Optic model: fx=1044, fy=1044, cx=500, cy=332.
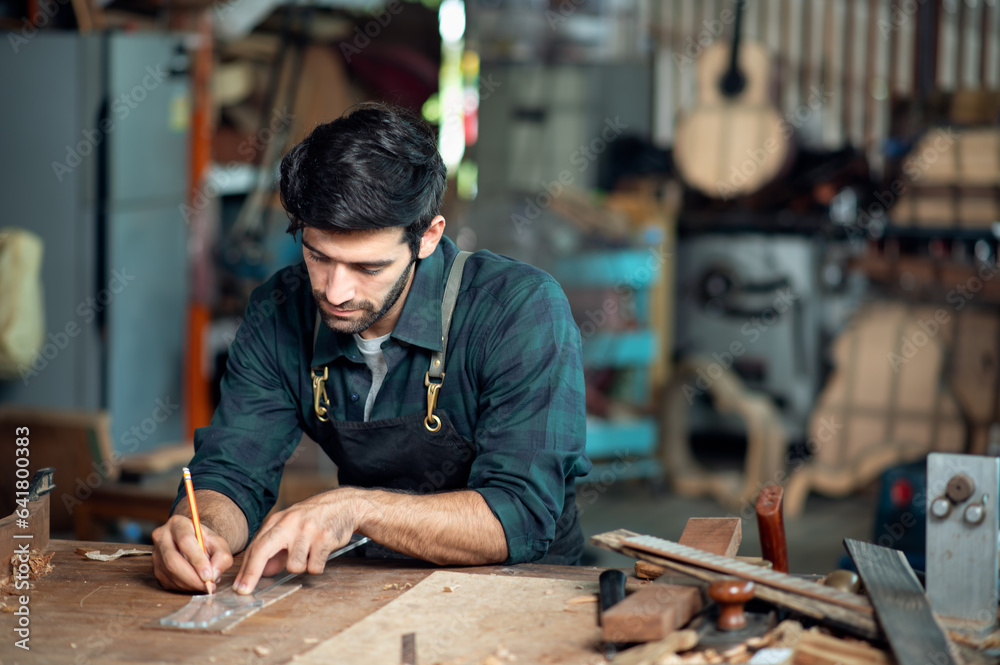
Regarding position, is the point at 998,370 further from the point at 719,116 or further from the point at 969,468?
the point at 969,468

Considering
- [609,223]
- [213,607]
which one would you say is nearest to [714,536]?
[213,607]

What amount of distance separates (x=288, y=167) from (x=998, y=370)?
12.5ft

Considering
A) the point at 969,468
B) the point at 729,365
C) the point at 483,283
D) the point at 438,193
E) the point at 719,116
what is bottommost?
the point at 729,365

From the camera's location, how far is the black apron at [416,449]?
6.72 feet

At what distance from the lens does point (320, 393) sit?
210 cm

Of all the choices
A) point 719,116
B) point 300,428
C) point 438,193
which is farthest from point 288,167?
point 719,116

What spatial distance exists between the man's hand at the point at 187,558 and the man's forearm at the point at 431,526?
24cm

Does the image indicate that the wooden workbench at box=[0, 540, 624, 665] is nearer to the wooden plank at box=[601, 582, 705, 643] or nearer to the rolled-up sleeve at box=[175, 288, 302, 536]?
the wooden plank at box=[601, 582, 705, 643]

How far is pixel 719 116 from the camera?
5.18 meters

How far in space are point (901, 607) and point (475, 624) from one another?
60 cm

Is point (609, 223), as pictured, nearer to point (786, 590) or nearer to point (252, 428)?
point (252, 428)

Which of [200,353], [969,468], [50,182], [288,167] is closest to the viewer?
[969,468]

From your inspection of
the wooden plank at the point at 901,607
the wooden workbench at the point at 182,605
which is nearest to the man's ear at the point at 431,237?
the wooden workbench at the point at 182,605
